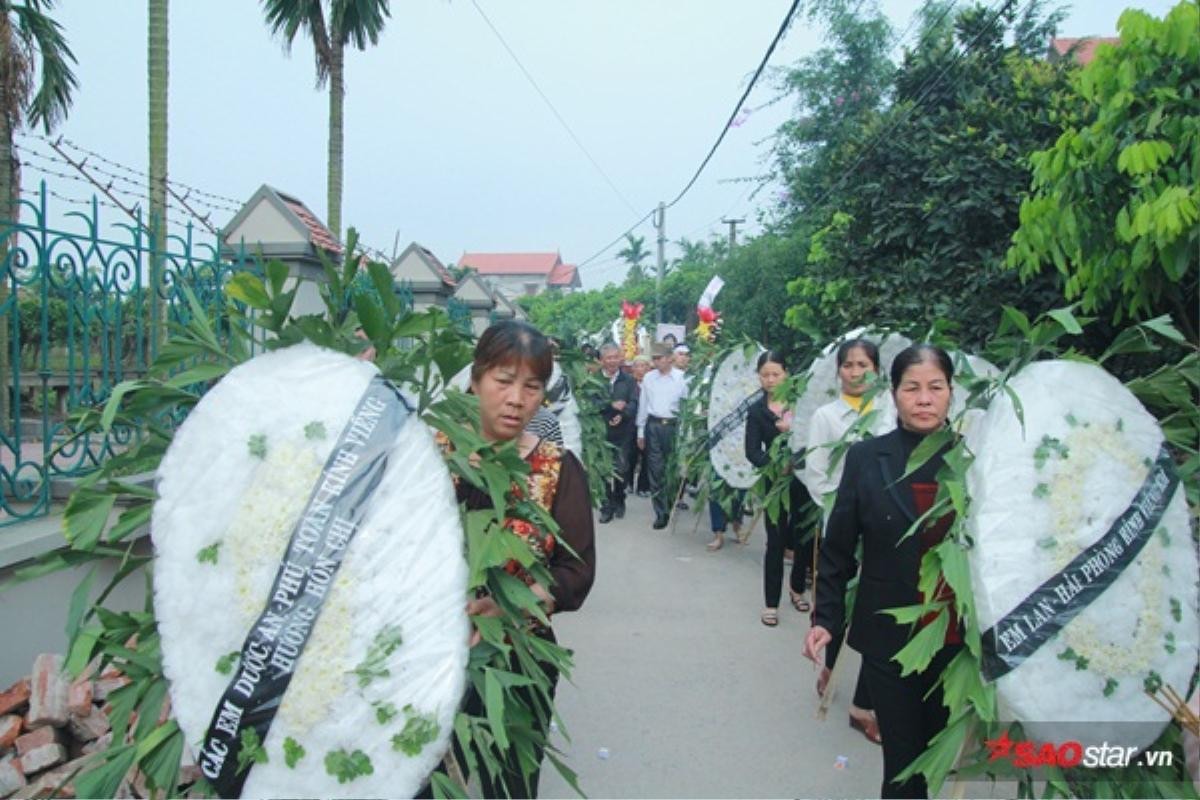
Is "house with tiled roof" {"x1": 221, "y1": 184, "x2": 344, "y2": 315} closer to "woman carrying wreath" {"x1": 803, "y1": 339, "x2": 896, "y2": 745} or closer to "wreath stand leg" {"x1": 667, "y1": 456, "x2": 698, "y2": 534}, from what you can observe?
"woman carrying wreath" {"x1": 803, "y1": 339, "x2": 896, "y2": 745}

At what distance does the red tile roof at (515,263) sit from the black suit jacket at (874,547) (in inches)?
4095

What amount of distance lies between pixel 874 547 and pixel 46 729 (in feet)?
9.61

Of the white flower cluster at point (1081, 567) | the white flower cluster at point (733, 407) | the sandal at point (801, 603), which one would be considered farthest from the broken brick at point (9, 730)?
the white flower cluster at point (733, 407)

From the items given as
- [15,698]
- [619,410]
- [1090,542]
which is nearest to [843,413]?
[1090,542]

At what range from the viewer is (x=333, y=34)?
12117 mm

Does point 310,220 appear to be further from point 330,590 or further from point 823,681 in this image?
point 330,590

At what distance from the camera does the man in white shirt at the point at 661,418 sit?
9.08 meters

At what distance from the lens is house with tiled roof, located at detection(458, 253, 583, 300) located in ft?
347

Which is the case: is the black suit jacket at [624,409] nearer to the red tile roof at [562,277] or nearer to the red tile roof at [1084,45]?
the red tile roof at [1084,45]

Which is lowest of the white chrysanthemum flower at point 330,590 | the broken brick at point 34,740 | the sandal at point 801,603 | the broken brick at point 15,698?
the sandal at point 801,603

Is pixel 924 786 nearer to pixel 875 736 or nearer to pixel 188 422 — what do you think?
pixel 875 736

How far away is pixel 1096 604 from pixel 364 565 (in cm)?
174

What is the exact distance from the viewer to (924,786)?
278 centimetres

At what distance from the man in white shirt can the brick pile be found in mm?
6327
